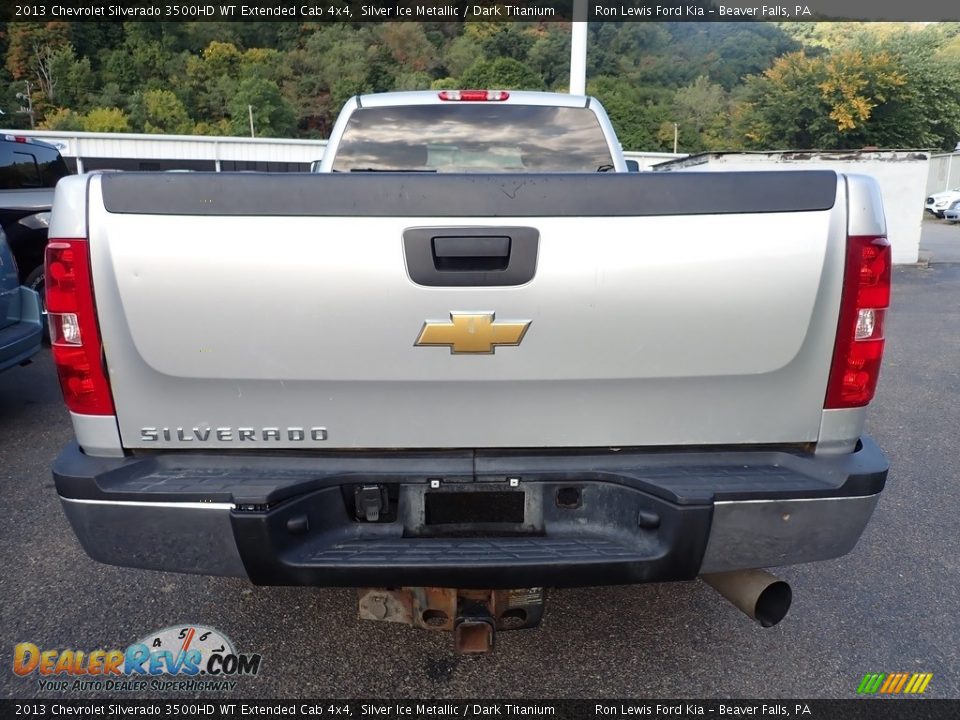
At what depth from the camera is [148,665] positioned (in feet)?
8.04

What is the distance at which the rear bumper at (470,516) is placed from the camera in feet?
6.03

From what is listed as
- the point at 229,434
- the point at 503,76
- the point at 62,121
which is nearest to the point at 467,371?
the point at 229,434

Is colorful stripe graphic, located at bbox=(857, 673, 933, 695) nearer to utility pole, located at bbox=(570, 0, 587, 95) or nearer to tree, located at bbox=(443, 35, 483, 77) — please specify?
utility pole, located at bbox=(570, 0, 587, 95)

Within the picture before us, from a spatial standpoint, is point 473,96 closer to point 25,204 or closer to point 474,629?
point 474,629

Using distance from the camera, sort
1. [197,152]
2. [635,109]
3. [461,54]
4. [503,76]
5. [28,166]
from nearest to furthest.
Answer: [28,166] < [197,152] < [635,109] < [503,76] < [461,54]

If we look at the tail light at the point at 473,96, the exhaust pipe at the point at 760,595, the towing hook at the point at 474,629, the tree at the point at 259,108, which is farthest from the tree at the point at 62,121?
the exhaust pipe at the point at 760,595

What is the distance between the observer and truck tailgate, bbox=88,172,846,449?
182 centimetres

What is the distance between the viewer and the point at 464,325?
1.85 metres

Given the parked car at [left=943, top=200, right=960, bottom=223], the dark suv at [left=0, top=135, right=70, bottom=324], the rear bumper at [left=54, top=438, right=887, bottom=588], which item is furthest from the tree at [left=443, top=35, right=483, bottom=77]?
the rear bumper at [left=54, top=438, right=887, bottom=588]

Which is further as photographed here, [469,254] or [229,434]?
[229,434]

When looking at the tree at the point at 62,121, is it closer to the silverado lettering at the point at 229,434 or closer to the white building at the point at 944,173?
the white building at the point at 944,173

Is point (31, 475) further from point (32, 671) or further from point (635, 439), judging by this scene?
point (635, 439)

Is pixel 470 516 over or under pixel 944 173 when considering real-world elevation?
over

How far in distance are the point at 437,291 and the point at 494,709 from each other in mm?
1385
